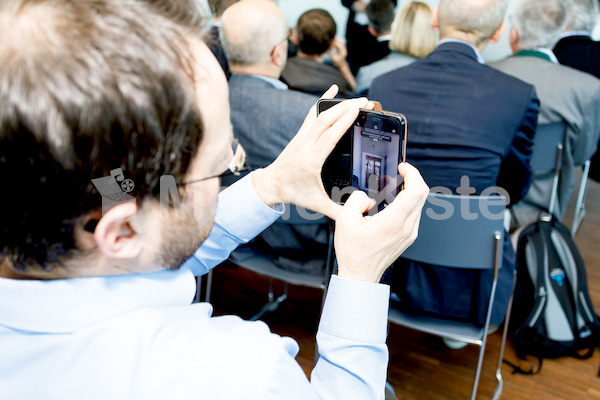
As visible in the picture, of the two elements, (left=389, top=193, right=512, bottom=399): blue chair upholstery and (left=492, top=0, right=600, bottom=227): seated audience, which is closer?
(left=389, top=193, right=512, bottom=399): blue chair upholstery

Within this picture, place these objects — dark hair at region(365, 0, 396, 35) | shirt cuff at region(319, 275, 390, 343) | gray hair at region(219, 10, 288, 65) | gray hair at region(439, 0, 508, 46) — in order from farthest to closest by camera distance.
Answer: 1. dark hair at region(365, 0, 396, 35)
2. gray hair at region(219, 10, 288, 65)
3. gray hair at region(439, 0, 508, 46)
4. shirt cuff at region(319, 275, 390, 343)

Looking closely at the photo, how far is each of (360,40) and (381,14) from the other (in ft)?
1.47

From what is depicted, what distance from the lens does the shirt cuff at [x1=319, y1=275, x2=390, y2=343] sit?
2.09 feet

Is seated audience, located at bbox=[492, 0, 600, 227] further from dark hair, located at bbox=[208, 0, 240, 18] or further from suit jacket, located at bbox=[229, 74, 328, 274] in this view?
dark hair, located at bbox=[208, 0, 240, 18]

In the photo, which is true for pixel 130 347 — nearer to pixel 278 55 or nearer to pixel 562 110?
pixel 278 55

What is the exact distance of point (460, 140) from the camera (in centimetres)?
153

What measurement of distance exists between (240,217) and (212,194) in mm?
252

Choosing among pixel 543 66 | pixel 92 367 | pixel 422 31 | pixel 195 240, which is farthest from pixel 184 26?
pixel 422 31

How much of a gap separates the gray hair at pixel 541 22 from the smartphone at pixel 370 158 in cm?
177

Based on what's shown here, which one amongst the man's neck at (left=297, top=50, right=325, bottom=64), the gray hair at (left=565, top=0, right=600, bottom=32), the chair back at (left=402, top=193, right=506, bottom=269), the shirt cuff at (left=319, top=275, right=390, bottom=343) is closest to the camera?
the shirt cuff at (left=319, top=275, right=390, bottom=343)

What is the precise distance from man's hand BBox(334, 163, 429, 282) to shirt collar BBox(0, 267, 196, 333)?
265mm

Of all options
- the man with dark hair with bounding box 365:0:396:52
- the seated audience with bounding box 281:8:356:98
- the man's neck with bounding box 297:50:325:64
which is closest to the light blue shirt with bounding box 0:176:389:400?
the seated audience with bounding box 281:8:356:98

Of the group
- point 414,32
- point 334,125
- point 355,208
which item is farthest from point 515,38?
point 355,208

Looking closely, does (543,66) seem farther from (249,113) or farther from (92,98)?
(92,98)
